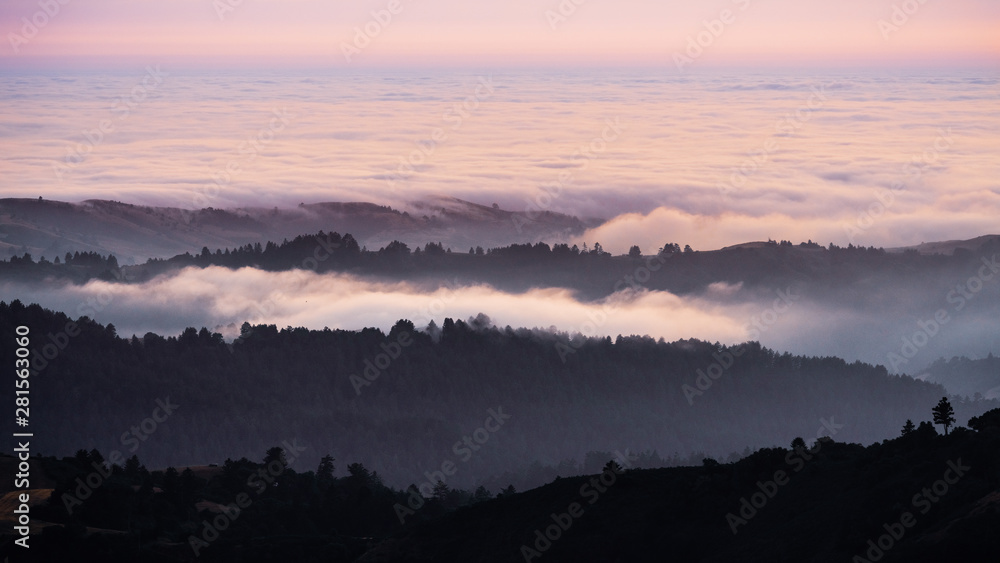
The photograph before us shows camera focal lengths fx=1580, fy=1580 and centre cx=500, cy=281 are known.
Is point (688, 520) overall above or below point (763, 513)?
below

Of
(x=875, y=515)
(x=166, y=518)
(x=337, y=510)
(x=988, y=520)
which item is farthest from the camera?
(x=337, y=510)

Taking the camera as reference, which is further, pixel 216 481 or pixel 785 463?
pixel 216 481

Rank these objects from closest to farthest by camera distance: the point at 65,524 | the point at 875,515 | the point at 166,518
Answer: the point at 875,515, the point at 65,524, the point at 166,518

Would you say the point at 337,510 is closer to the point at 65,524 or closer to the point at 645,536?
the point at 65,524

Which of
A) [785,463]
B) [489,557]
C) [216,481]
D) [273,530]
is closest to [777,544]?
[785,463]

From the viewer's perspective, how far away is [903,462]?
364 ft

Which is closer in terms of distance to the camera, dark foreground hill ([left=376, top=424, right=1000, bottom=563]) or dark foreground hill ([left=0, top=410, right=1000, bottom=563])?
dark foreground hill ([left=376, top=424, right=1000, bottom=563])

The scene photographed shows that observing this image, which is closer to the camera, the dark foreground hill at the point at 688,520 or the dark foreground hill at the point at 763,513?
the dark foreground hill at the point at 763,513

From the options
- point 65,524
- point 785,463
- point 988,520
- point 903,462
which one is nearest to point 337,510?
point 65,524

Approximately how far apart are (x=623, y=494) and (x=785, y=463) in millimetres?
12525

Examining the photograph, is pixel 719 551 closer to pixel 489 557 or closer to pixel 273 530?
pixel 489 557

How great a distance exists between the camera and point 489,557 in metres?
119

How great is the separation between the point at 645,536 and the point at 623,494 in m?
7.38

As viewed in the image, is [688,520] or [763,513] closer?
[763,513]
